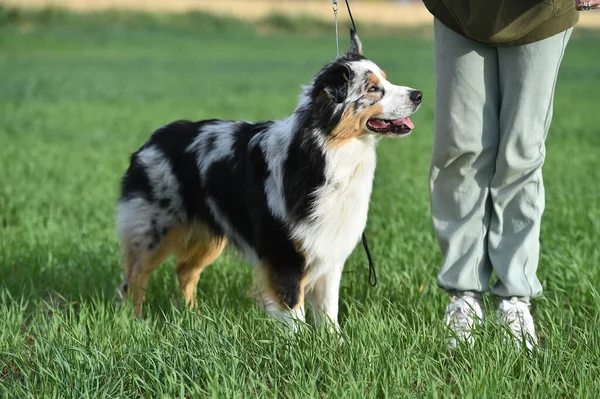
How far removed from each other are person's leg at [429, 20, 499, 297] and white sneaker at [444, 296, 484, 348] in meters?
0.06

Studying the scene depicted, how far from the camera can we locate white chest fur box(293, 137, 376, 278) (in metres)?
4.02

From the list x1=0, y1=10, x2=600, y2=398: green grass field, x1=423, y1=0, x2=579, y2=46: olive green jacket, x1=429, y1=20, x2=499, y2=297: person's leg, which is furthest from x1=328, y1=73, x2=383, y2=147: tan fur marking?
x1=0, y1=10, x2=600, y2=398: green grass field

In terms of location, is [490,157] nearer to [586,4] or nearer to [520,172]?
[520,172]

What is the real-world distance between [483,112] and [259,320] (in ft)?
5.05

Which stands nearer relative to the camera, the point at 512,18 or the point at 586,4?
the point at 586,4

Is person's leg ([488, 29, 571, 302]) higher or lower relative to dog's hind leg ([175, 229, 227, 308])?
higher

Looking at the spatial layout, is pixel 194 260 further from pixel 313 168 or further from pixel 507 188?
pixel 507 188

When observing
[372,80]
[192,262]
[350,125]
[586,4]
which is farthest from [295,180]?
[586,4]

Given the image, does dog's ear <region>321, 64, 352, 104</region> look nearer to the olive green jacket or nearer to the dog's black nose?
the dog's black nose

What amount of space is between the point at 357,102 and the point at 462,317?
1.22m

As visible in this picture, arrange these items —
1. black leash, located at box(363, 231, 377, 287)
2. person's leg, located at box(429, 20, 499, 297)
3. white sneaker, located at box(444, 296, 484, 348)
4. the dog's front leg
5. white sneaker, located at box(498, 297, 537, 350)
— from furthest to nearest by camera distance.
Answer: black leash, located at box(363, 231, 377, 287) → the dog's front leg → person's leg, located at box(429, 20, 499, 297) → white sneaker, located at box(498, 297, 537, 350) → white sneaker, located at box(444, 296, 484, 348)

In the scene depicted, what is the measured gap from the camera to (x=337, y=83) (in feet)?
12.9

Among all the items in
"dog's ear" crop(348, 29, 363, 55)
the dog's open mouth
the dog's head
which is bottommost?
the dog's open mouth

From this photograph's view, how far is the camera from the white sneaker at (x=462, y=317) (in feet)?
11.9
